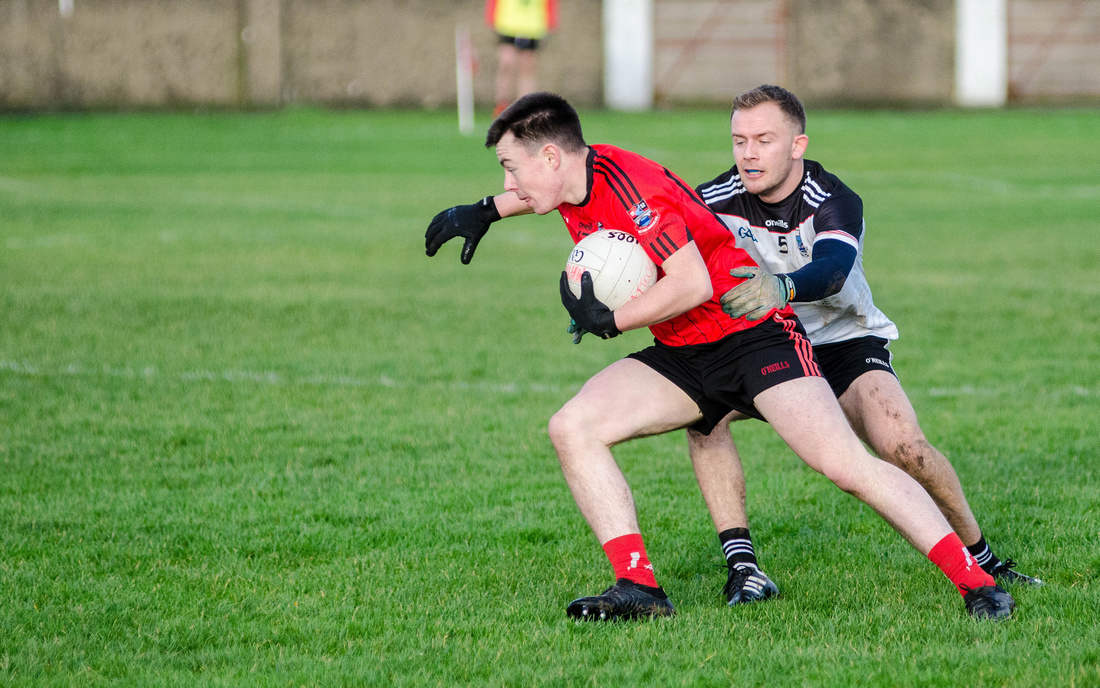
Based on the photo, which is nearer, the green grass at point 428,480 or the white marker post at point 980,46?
the green grass at point 428,480

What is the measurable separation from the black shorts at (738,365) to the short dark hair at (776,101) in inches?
28.9

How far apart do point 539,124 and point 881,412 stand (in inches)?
62.6

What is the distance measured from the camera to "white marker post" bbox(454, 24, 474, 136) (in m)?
30.2

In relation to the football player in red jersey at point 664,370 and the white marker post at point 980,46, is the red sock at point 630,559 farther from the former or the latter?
the white marker post at point 980,46

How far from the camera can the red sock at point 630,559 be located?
14.4 ft

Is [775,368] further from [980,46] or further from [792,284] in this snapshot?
[980,46]

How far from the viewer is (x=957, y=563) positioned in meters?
4.25

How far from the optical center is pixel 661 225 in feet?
14.1

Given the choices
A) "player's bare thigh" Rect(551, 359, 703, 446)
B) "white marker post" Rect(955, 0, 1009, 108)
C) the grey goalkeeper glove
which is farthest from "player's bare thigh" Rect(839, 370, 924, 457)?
"white marker post" Rect(955, 0, 1009, 108)

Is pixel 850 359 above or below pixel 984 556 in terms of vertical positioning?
above

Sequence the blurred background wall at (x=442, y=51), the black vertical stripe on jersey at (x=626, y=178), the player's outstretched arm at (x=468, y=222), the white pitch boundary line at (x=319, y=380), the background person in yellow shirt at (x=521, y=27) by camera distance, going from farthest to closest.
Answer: the blurred background wall at (x=442, y=51), the background person in yellow shirt at (x=521, y=27), the white pitch boundary line at (x=319, y=380), the player's outstretched arm at (x=468, y=222), the black vertical stripe on jersey at (x=626, y=178)

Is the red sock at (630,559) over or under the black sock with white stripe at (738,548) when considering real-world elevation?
over

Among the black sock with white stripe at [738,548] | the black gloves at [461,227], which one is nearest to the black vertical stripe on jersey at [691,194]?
the black gloves at [461,227]

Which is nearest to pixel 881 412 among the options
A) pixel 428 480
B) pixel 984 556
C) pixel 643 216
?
pixel 984 556
